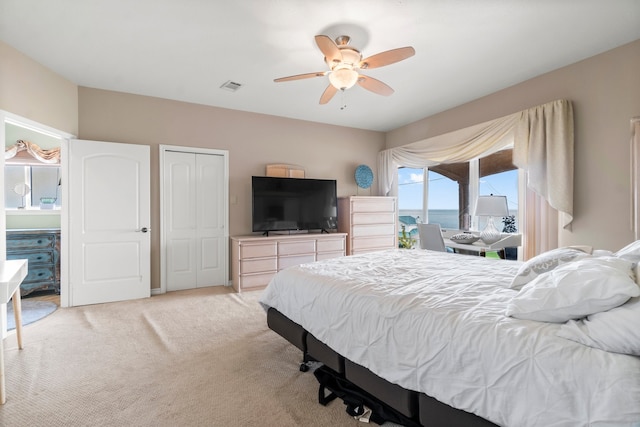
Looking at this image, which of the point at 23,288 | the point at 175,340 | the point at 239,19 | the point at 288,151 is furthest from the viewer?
the point at 288,151

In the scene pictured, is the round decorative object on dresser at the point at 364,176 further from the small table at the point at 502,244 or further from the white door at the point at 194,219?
the white door at the point at 194,219

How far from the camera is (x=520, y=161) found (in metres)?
3.35

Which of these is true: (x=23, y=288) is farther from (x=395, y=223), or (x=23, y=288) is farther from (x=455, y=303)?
(x=395, y=223)

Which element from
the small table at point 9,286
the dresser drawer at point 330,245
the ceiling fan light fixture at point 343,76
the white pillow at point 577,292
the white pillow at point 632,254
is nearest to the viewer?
the white pillow at point 577,292

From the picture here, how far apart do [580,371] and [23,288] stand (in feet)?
17.9

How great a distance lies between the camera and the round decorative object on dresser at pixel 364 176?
17.7 ft

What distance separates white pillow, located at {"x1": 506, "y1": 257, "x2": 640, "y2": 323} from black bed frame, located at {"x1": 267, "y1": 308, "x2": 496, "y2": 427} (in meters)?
0.46

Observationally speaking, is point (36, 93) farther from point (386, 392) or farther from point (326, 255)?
point (386, 392)

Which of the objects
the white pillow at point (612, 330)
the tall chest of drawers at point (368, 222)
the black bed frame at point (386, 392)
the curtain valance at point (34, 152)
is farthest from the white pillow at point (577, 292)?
the curtain valance at point (34, 152)

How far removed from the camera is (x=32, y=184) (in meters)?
4.54

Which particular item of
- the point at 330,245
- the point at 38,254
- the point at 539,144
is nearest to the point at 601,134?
the point at 539,144

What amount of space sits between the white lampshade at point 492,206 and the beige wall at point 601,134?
2.15 feet

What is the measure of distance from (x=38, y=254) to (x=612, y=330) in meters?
5.58

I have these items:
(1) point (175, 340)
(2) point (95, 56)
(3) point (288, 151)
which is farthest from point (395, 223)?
(2) point (95, 56)
